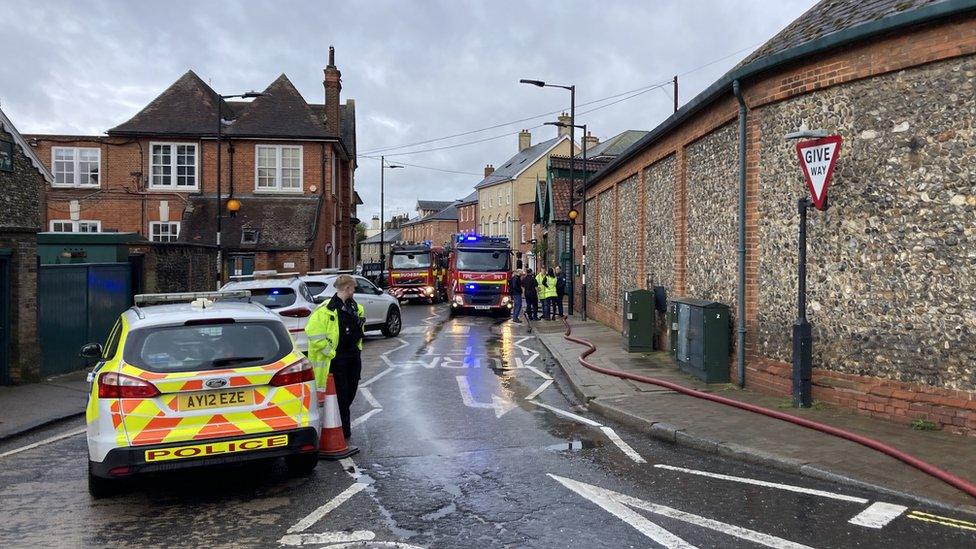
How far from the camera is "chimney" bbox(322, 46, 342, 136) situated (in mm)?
36094

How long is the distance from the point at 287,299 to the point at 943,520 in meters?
12.0

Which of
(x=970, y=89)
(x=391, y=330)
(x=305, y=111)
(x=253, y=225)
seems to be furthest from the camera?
(x=305, y=111)

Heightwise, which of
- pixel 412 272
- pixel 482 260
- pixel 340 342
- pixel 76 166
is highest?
pixel 76 166

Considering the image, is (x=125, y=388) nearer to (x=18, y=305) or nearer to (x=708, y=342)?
(x=18, y=305)

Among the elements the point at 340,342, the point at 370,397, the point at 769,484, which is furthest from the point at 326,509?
the point at 370,397

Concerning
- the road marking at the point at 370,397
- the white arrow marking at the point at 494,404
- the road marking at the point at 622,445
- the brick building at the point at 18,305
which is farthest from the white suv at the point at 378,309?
the road marking at the point at 622,445

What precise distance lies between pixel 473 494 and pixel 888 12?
7424 mm

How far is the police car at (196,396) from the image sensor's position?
5.69 m

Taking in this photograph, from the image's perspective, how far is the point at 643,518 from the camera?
5469mm

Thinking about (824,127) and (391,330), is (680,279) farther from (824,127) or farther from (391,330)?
(391,330)

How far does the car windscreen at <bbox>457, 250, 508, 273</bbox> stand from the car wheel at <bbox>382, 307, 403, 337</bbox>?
7620mm

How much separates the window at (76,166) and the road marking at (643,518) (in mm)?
32811

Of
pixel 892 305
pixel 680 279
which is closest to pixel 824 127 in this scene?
pixel 892 305

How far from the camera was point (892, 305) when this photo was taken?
8.38 m
